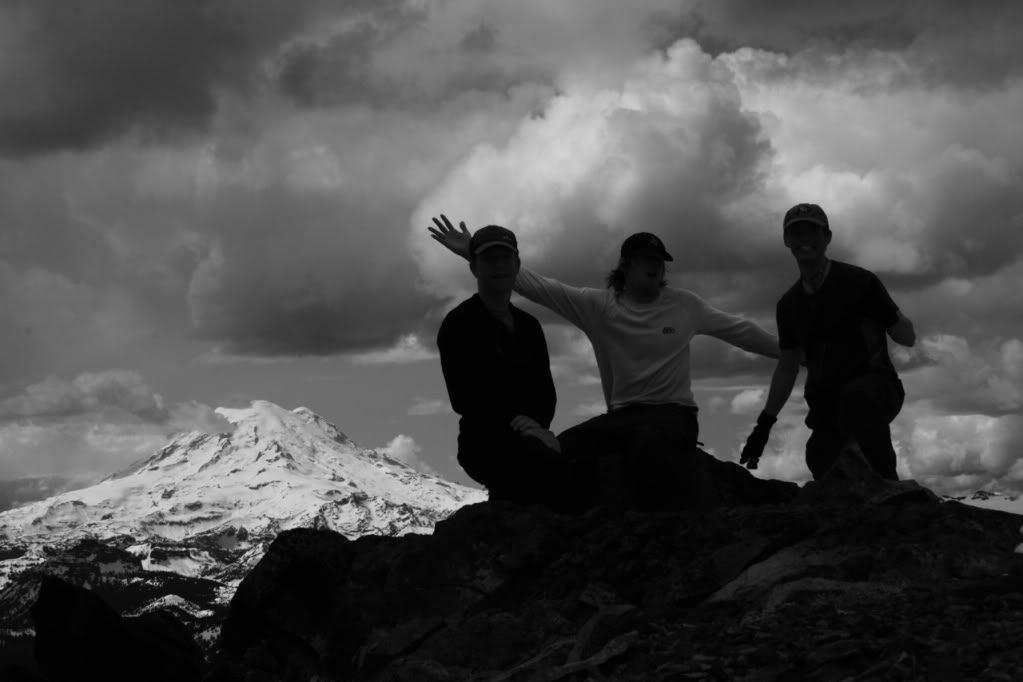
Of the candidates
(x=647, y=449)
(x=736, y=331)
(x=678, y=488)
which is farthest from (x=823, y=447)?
(x=647, y=449)

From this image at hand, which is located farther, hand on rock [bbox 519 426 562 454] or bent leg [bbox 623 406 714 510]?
bent leg [bbox 623 406 714 510]

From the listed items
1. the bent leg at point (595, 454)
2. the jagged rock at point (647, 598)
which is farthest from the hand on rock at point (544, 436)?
the jagged rock at point (647, 598)

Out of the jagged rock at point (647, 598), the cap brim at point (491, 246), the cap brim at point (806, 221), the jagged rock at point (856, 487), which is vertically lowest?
the jagged rock at point (647, 598)

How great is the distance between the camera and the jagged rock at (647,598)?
8.99 metres

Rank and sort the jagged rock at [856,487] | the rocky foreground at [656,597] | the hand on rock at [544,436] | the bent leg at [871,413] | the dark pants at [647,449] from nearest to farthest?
the rocky foreground at [656,597] < the hand on rock at [544,436] < the dark pants at [647,449] < the jagged rock at [856,487] < the bent leg at [871,413]

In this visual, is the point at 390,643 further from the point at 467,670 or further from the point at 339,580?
the point at 339,580

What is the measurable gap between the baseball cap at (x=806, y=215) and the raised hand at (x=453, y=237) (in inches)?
144

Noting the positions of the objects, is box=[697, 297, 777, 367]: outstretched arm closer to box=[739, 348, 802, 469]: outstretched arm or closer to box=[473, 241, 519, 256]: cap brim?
box=[739, 348, 802, 469]: outstretched arm

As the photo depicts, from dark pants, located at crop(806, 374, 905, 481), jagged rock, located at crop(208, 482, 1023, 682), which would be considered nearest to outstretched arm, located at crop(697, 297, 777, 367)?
dark pants, located at crop(806, 374, 905, 481)

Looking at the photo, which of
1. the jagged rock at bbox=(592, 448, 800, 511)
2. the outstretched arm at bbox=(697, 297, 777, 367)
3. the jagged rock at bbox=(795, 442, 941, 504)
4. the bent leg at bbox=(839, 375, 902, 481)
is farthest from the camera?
the outstretched arm at bbox=(697, 297, 777, 367)

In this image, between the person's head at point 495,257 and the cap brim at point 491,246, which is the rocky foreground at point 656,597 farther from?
the cap brim at point 491,246

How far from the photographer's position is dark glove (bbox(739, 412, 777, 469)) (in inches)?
584

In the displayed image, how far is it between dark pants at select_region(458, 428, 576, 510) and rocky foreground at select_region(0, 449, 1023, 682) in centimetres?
25

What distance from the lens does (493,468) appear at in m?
13.2
